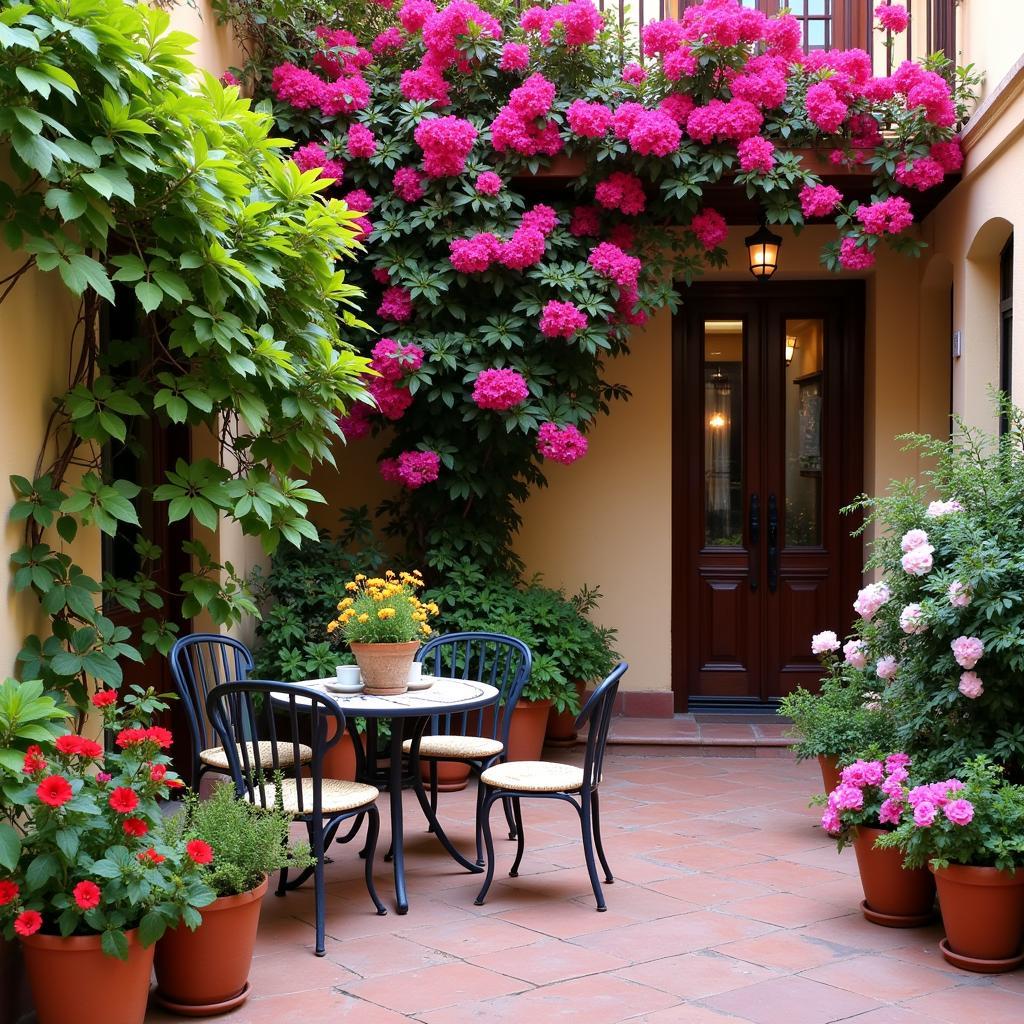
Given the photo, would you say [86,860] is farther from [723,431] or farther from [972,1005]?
[723,431]

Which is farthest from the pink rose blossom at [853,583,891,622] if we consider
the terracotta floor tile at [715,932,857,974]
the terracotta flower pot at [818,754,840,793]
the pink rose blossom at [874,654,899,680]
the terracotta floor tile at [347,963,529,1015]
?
the terracotta floor tile at [347,963,529,1015]

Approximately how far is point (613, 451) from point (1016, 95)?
335 centimetres

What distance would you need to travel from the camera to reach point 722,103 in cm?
638

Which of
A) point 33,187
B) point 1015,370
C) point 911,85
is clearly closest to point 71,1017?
point 33,187

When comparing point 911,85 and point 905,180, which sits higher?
point 911,85

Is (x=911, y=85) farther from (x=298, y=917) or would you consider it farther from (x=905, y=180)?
(x=298, y=917)

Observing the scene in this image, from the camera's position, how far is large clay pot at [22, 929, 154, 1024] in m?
3.14

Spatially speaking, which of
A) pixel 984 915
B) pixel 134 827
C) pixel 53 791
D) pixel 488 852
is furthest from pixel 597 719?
pixel 53 791

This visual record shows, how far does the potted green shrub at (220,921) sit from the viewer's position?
3.46 metres

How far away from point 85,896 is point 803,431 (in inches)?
244

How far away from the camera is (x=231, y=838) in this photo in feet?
11.7

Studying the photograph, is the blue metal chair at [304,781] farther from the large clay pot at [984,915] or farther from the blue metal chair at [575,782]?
the large clay pot at [984,915]

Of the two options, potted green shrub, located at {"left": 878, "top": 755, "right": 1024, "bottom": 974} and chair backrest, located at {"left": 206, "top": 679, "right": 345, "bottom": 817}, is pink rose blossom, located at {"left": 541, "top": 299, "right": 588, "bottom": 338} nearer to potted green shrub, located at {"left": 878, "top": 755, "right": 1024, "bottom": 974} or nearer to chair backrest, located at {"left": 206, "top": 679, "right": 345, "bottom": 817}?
chair backrest, located at {"left": 206, "top": 679, "right": 345, "bottom": 817}

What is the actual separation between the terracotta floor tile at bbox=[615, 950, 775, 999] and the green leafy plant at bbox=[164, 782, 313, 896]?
1155 mm
